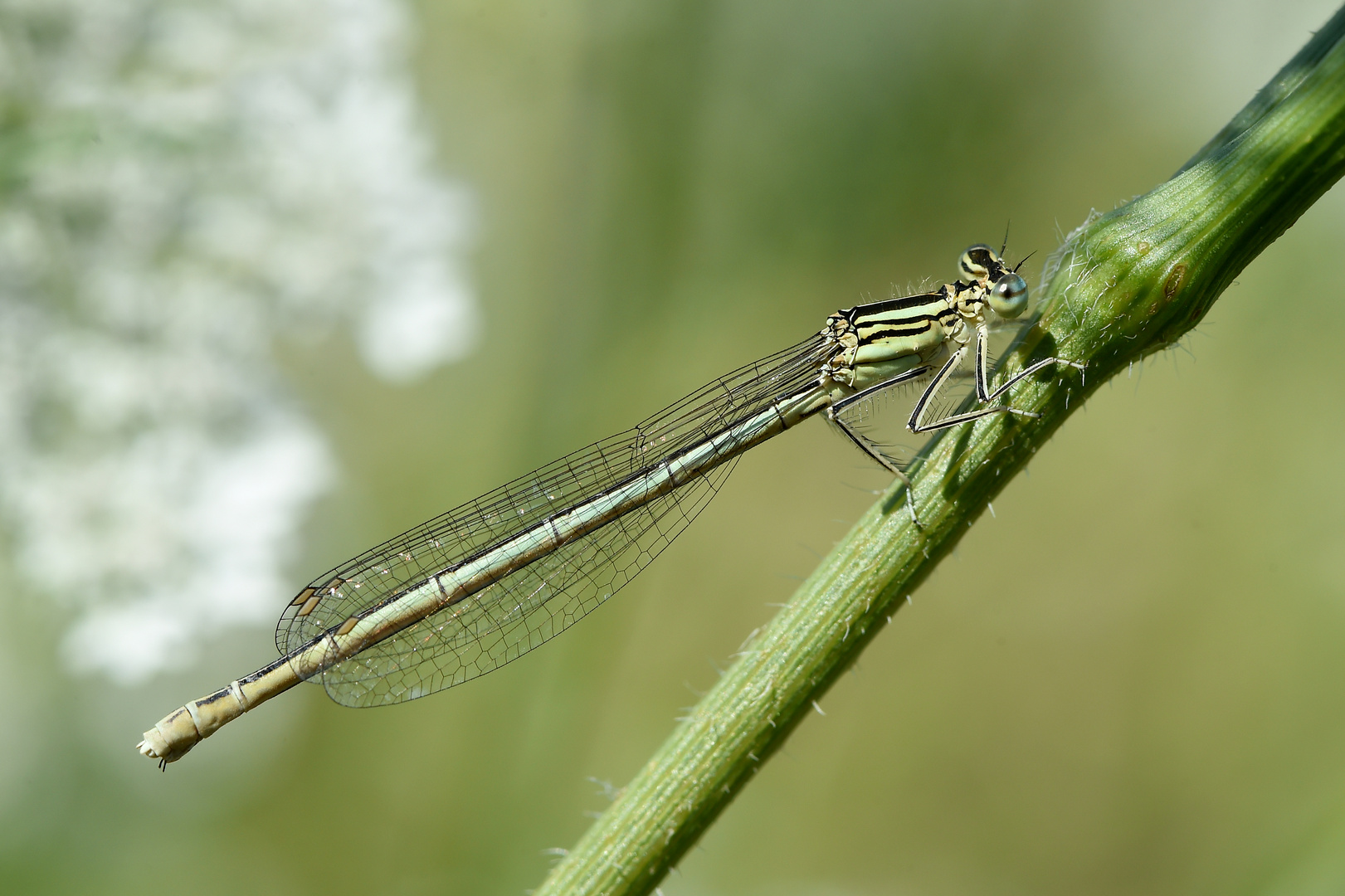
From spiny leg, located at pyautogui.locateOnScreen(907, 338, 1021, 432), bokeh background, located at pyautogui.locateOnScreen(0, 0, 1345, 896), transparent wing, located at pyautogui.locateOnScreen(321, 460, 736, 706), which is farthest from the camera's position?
transparent wing, located at pyautogui.locateOnScreen(321, 460, 736, 706)

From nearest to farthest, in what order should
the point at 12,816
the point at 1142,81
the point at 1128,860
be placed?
the point at 12,816 → the point at 1128,860 → the point at 1142,81

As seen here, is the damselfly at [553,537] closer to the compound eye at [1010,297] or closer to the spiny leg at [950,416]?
the spiny leg at [950,416]

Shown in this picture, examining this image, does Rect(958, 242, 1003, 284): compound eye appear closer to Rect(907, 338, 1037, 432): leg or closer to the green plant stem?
Rect(907, 338, 1037, 432): leg

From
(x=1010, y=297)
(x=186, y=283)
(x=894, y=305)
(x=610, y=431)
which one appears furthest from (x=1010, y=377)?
(x=186, y=283)

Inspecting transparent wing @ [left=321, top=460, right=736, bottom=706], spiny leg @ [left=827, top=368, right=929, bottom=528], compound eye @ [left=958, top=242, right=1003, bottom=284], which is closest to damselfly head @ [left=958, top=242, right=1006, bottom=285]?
compound eye @ [left=958, top=242, right=1003, bottom=284]

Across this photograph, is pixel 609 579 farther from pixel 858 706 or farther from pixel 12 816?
pixel 12 816

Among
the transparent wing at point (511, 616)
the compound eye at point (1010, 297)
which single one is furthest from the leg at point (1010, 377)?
the transparent wing at point (511, 616)

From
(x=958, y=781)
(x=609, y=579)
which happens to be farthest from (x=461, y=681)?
(x=958, y=781)
